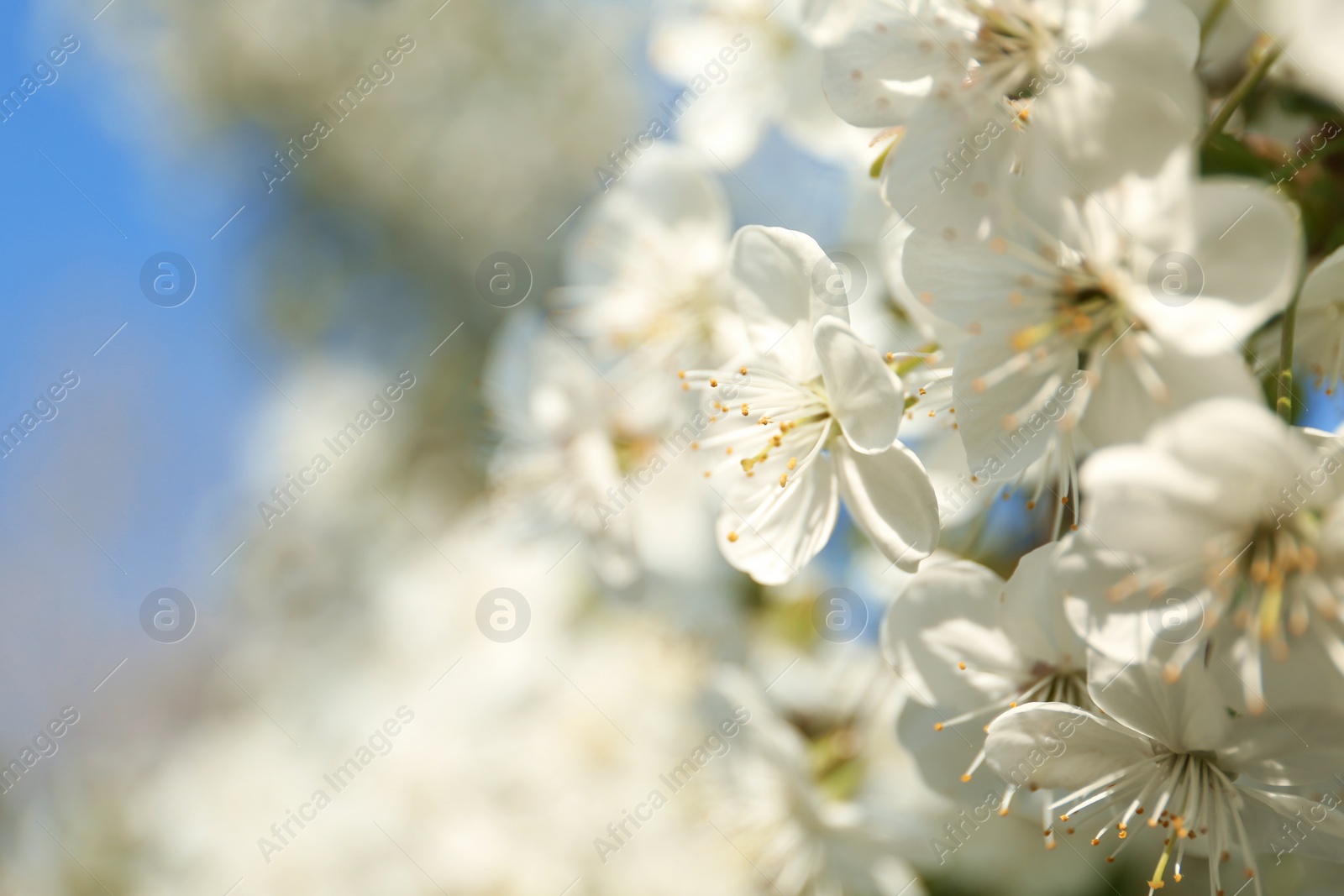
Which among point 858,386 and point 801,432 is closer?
point 858,386

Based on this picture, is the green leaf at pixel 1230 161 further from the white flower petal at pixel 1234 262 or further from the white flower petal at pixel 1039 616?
the white flower petal at pixel 1039 616

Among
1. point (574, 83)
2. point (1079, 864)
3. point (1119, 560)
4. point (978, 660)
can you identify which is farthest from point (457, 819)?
point (574, 83)

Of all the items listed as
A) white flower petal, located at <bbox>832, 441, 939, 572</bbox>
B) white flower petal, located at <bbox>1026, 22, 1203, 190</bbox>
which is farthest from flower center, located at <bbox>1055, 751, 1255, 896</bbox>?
white flower petal, located at <bbox>1026, 22, 1203, 190</bbox>

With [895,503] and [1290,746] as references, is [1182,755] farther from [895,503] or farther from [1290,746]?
[895,503]

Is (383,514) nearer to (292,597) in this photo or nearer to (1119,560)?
(292,597)

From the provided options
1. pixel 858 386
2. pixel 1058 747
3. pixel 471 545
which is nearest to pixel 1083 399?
pixel 858 386

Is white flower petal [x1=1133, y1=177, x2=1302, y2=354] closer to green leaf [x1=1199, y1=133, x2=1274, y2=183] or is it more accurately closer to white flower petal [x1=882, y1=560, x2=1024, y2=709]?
green leaf [x1=1199, y1=133, x2=1274, y2=183]

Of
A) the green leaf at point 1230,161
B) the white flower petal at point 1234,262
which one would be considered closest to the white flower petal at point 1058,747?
the white flower petal at point 1234,262

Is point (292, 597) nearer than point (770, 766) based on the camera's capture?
No
